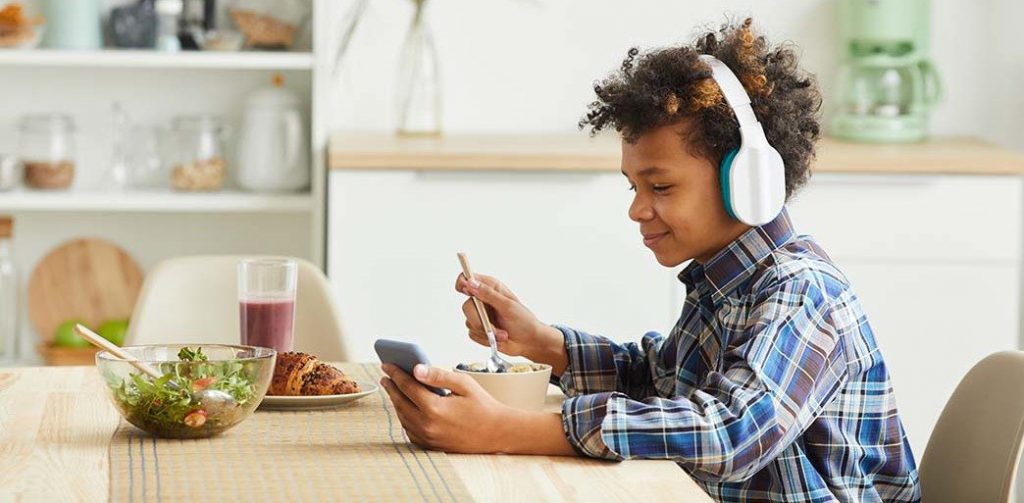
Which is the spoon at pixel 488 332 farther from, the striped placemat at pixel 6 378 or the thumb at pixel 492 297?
the striped placemat at pixel 6 378

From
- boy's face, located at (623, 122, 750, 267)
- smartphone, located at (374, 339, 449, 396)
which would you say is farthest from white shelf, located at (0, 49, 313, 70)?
smartphone, located at (374, 339, 449, 396)

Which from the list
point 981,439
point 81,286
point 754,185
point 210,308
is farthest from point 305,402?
point 81,286

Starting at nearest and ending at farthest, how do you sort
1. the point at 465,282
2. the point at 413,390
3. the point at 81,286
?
the point at 413,390
the point at 465,282
the point at 81,286

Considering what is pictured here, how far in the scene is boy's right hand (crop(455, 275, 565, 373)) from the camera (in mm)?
1682

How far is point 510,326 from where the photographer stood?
1.72 m

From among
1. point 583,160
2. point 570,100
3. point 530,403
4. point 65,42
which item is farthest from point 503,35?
point 530,403

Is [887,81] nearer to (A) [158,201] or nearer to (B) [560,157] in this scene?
(B) [560,157]

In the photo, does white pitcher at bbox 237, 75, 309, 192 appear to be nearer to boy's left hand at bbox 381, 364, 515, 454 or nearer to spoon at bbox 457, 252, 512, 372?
spoon at bbox 457, 252, 512, 372

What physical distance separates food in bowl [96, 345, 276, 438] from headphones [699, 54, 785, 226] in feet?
1.77

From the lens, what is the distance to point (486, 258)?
3.10m

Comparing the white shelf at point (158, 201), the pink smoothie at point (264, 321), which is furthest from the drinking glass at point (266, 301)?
the white shelf at point (158, 201)

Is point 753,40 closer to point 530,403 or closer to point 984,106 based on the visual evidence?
point 530,403

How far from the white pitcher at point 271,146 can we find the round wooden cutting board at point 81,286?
427 mm

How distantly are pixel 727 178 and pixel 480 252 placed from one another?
5.20 feet
